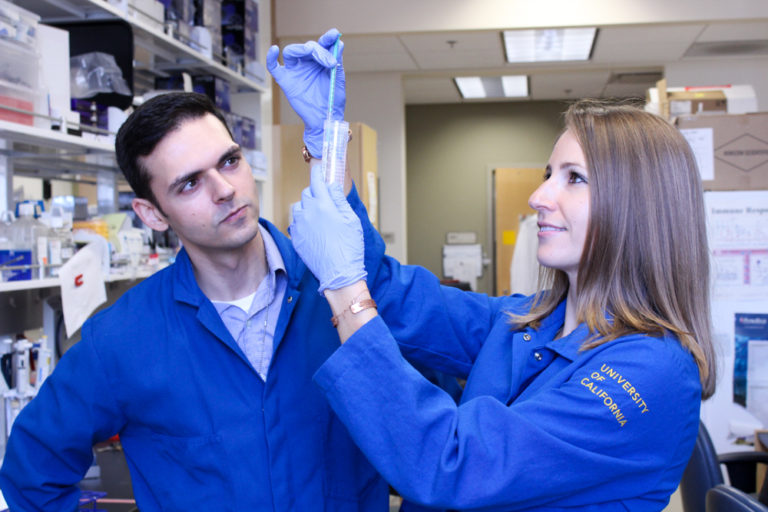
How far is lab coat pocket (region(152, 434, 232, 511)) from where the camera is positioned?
3.96ft

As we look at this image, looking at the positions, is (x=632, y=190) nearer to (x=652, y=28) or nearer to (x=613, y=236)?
(x=613, y=236)

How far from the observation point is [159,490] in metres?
1.24

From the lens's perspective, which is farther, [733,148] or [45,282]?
[733,148]

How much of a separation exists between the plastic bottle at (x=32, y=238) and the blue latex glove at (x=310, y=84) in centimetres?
89

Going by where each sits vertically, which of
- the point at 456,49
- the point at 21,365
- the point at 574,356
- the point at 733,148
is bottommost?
the point at 21,365

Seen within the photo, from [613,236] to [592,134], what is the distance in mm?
167

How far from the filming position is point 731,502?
1403 millimetres

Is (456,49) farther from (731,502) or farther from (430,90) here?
(731,502)

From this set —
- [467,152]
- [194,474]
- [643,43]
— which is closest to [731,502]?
[194,474]

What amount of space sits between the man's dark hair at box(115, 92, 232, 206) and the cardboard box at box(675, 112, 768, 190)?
2423 millimetres

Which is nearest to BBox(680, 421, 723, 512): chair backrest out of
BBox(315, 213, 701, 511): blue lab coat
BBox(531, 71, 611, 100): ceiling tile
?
BBox(315, 213, 701, 511): blue lab coat

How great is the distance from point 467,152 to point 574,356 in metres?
7.01

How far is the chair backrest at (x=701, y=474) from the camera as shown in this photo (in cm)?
213

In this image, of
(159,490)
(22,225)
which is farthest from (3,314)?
(159,490)
